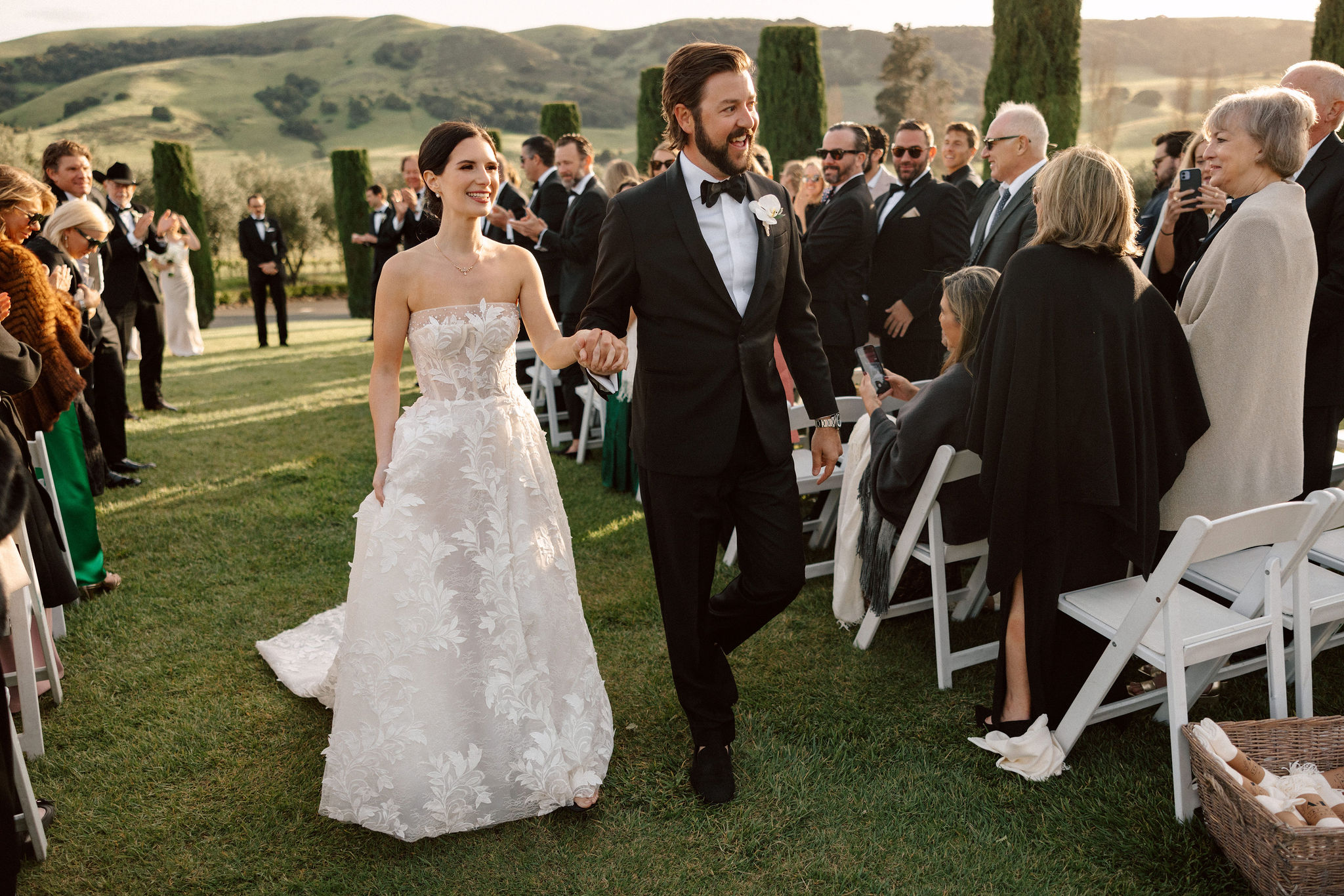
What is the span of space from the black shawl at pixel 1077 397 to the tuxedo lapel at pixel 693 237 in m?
0.94

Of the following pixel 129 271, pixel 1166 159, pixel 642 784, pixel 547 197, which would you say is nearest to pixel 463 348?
pixel 642 784

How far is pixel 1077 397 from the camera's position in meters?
2.76

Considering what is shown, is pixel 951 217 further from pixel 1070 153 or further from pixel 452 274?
pixel 452 274

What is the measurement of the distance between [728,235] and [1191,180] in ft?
8.25

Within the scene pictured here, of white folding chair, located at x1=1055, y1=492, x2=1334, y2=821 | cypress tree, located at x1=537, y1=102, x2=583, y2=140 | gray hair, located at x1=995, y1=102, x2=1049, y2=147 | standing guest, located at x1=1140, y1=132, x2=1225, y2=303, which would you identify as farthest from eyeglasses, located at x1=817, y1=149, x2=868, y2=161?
cypress tree, located at x1=537, y1=102, x2=583, y2=140

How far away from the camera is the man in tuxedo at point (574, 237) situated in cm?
679

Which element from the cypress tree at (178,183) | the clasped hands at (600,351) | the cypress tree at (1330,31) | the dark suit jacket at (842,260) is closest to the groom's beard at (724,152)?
the clasped hands at (600,351)

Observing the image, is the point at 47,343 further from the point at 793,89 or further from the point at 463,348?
the point at 793,89

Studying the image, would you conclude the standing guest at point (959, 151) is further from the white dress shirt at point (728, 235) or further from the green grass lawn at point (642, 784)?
the white dress shirt at point (728, 235)

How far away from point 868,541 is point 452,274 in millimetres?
2013

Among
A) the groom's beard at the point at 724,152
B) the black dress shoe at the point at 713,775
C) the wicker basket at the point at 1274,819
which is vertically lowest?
the black dress shoe at the point at 713,775

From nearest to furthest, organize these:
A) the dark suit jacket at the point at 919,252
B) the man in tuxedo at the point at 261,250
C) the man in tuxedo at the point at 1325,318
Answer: the man in tuxedo at the point at 1325,318, the dark suit jacket at the point at 919,252, the man in tuxedo at the point at 261,250

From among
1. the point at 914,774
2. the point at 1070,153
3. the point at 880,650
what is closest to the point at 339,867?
the point at 914,774

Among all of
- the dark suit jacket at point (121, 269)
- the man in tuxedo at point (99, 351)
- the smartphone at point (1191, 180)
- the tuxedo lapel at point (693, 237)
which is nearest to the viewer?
the tuxedo lapel at point (693, 237)
